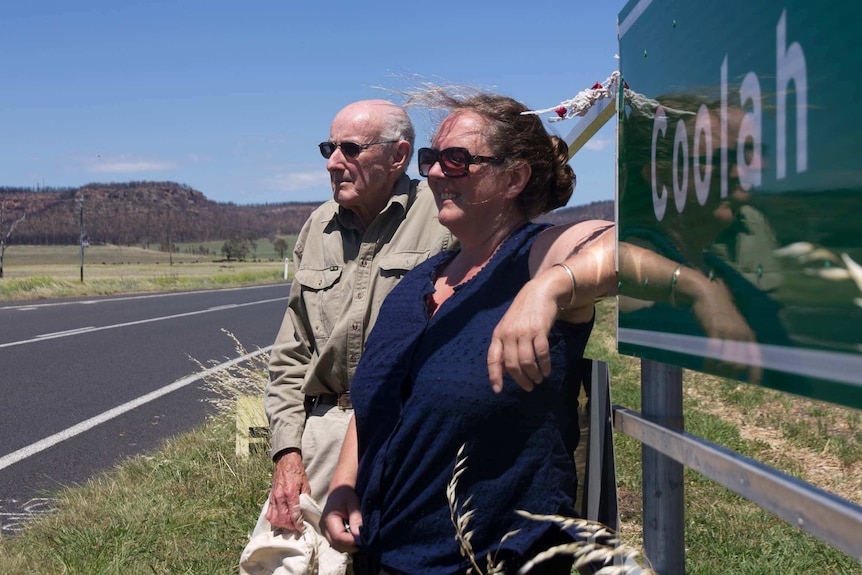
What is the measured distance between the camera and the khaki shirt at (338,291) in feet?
9.46

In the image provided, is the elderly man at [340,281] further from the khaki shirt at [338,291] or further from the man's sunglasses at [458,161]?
the man's sunglasses at [458,161]

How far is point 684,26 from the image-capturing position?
1.27 m

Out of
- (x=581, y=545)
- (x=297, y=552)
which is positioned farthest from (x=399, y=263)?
(x=581, y=545)

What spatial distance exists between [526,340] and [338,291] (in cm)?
142

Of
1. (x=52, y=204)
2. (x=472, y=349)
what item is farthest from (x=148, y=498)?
(x=52, y=204)

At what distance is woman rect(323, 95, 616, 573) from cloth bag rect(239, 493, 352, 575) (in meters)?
0.26

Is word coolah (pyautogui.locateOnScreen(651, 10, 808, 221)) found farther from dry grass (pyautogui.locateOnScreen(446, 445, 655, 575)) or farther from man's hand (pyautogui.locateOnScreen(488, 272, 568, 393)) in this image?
dry grass (pyautogui.locateOnScreen(446, 445, 655, 575))

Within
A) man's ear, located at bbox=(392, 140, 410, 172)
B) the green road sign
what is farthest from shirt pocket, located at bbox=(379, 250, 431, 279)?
the green road sign

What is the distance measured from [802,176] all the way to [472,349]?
1.16 meters

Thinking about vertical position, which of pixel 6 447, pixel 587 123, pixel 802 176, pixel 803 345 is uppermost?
pixel 587 123

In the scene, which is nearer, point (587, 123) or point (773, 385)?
A: point (773, 385)

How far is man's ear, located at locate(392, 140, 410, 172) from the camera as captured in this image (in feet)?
10.0

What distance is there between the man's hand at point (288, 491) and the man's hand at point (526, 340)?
1373 millimetres

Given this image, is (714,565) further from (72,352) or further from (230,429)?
(72,352)
